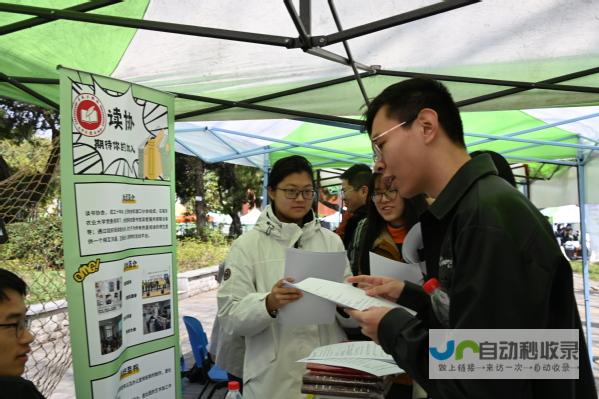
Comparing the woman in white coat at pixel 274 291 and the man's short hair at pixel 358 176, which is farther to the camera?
the man's short hair at pixel 358 176

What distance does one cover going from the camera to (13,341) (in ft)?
5.91

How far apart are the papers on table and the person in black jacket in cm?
33

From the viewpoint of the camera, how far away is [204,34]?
2.17m

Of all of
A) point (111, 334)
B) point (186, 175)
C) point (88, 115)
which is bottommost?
point (111, 334)

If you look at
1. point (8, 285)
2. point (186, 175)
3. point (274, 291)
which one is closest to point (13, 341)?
point (8, 285)

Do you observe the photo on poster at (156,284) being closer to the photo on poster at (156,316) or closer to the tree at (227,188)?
the photo on poster at (156,316)

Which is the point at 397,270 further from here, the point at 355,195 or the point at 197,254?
the point at 197,254

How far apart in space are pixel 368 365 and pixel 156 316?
1.36 meters

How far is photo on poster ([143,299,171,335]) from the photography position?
2.54m

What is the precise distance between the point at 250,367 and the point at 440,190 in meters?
1.39

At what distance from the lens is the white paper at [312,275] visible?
2.00m

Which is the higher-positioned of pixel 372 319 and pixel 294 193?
pixel 294 193

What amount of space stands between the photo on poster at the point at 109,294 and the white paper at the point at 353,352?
3.43 feet

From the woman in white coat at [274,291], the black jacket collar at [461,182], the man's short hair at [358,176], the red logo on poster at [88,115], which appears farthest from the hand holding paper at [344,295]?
the man's short hair at [358,176]
